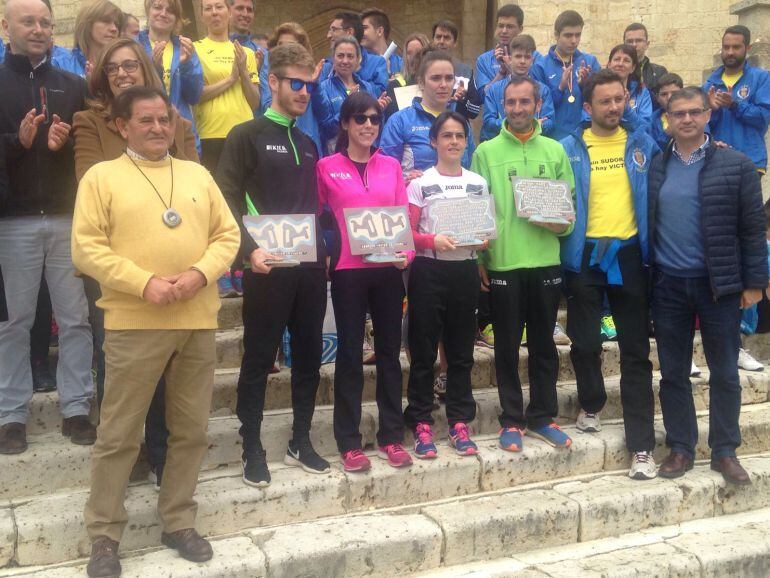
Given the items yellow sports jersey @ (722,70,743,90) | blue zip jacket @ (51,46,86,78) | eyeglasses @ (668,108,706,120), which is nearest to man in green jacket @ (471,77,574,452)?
eyeglasses @ (668,108,706,120)

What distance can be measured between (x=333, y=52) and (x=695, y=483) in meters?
3.90

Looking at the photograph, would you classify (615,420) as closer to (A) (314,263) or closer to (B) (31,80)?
(A) (314,263)

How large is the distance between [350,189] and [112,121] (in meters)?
1.25

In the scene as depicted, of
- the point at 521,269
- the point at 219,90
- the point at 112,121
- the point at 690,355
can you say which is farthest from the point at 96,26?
the point at 690,355

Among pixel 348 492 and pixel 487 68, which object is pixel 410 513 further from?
pixel 487 68

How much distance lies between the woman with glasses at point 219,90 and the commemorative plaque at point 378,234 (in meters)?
1.72

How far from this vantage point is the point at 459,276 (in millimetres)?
4441

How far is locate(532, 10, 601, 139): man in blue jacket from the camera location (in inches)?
251

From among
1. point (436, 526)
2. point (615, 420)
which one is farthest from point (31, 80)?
point (615, 420)

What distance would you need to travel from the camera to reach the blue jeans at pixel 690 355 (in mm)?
4555

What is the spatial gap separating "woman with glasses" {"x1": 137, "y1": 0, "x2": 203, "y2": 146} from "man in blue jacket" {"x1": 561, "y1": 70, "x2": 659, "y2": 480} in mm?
2447

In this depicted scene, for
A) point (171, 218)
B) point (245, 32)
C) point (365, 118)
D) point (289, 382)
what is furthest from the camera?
point (245, 32)

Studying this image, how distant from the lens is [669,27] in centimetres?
1051

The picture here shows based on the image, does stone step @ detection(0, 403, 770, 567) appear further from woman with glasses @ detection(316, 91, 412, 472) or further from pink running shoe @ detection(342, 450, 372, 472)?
woman with glasses @ detection(316, 91, 412, 472)
